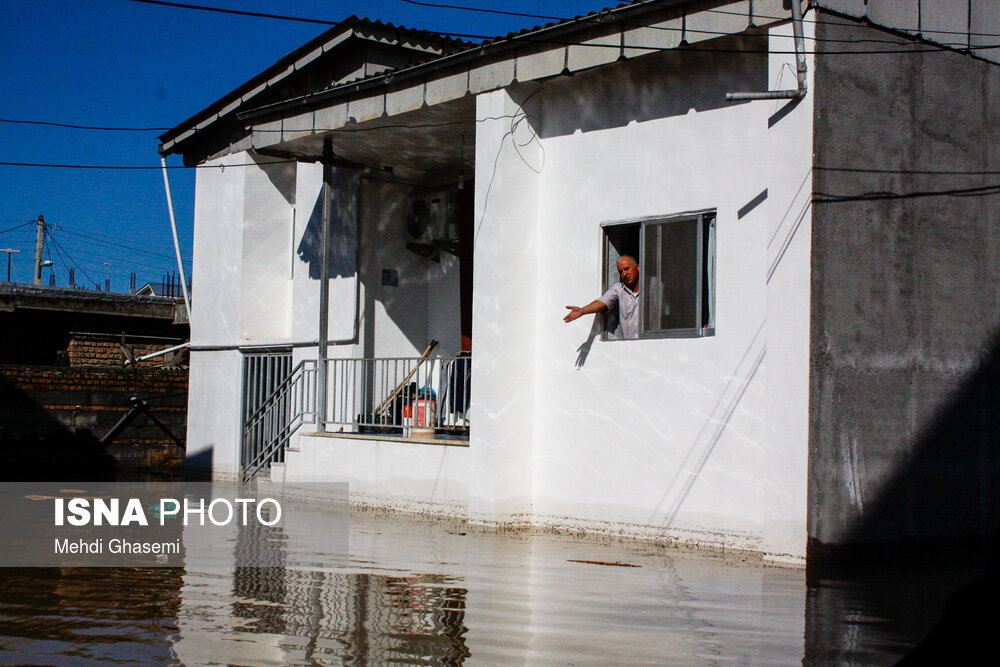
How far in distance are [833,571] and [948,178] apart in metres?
3.72

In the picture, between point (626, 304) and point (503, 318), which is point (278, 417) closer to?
point (503, 318)

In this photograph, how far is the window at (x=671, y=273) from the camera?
941cm

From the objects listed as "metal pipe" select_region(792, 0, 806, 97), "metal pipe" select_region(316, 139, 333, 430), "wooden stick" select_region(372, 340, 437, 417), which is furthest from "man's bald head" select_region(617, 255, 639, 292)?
"metal pipe" select_region(316, 139, 333, 430)

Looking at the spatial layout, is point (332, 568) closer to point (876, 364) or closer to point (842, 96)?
point (876, 364)

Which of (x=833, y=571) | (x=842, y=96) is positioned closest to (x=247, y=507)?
(x=833, y=571)

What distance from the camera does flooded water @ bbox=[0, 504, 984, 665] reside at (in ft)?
16.8

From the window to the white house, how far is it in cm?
2

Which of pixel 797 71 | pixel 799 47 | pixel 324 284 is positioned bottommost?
pixel 324 284

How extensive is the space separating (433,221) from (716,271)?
582 cm

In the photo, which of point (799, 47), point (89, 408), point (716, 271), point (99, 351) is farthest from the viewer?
point (99, 351)

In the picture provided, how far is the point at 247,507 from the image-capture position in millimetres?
13000

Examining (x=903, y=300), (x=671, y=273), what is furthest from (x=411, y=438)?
(x=903, y=300)

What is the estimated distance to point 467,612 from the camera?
6.19m

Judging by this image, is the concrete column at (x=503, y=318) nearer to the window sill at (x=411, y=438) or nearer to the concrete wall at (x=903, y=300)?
the window sill at (x=411, y=438)
